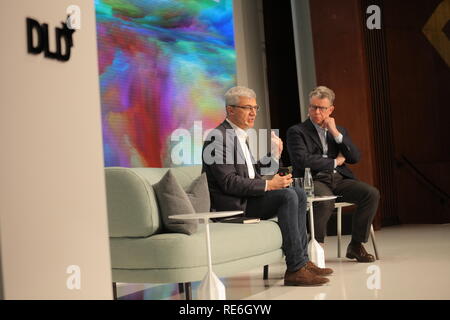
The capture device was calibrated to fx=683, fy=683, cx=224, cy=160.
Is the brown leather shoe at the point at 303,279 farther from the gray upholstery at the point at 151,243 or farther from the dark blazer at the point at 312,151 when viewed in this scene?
the dark blazer at the point at 312,151

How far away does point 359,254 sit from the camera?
5297mm

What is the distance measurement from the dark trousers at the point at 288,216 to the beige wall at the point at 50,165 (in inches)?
66.7

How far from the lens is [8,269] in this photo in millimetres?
2385

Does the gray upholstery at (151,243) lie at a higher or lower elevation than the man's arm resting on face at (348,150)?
lower

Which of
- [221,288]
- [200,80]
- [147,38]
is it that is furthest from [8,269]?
[200,80]

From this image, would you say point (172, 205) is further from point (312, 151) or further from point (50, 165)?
point (312, 151)

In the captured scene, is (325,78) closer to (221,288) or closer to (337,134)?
(337,134)

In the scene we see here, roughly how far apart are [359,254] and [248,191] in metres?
1.42

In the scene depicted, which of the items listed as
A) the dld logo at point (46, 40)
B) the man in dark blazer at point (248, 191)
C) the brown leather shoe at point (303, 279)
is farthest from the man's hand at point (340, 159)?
the dld logo at point (46, 40)

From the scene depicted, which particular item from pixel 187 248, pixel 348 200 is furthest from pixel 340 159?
pixel 187 248

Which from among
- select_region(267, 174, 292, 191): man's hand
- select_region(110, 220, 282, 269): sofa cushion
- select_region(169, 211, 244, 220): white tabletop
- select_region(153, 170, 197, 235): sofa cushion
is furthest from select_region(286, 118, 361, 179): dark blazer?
select_region(169, 211, 244, 220): white tabletop

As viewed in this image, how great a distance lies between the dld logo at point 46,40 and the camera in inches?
101

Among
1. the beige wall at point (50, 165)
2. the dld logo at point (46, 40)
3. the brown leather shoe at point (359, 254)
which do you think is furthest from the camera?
the brown leather shoe at point (359, 254)

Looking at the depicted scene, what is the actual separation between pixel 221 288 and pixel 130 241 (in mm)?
634
